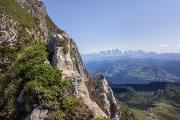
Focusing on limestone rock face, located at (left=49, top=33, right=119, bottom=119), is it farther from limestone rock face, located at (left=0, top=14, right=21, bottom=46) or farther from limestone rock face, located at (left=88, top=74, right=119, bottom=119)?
limestone rock face, located at (left=0, top=14, right=21, bottom=46)

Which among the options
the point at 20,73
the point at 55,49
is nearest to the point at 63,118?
the point at 20,73

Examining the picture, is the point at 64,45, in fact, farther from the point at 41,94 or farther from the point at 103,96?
the point at 41,94

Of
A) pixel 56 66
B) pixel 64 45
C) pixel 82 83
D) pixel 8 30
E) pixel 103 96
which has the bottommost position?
pixel 103 96

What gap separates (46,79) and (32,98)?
8.68 ft

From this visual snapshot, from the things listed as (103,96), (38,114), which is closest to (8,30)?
(103,96)

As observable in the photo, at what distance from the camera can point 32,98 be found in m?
25.6

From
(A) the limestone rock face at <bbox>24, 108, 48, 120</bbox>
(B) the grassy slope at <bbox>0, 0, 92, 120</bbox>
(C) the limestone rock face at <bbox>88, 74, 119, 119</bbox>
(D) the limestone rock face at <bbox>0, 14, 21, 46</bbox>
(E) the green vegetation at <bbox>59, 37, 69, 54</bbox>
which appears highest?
(D) the limestone rock face at <bbox>0, 14, 21, 46</bbox>

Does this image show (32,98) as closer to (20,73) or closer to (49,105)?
(49,105)

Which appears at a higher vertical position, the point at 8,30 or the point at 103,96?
the point at 8,30

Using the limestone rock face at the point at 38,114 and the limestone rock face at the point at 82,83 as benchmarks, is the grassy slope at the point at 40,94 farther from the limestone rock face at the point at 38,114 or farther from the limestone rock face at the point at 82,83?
the limestone rock face at the point at 82,83

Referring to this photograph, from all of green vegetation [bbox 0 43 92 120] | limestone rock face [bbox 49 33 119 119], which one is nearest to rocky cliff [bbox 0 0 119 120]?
limestone rock face [bbox 49 33 119 119]

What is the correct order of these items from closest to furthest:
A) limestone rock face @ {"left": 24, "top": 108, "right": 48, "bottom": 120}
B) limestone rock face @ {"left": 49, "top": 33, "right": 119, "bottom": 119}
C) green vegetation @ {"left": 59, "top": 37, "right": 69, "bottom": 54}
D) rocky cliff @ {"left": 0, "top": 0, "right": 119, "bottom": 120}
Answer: limestone rock face @ {"left": 24, "top": 108, "right": 48, "bottom": 120}
rocky cliff @ {"left": 0, "top": 0, "right": 119, "bottom": 120}
limestone rock face @ {"left": 49, "top": 33, "right": 119, "bottom": 119}
green vegetation @ {"left": 59, "top": 37, "right": 69, "bottom": 54}

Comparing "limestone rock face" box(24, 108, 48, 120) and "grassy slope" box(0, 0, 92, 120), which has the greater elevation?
"grassy slope" box(0, 0, 92, 120)

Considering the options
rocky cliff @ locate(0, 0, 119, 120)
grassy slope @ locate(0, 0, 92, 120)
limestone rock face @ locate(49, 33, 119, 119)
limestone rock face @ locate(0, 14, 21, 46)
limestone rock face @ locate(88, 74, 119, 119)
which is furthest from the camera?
limestone rock face @ locate(0, 14, 21, 46)
